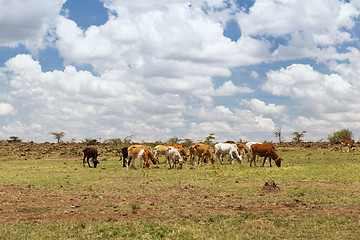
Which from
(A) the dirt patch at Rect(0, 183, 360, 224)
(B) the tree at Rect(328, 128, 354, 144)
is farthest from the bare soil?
(B) the tree at Rect(328, 128, 354, 144)

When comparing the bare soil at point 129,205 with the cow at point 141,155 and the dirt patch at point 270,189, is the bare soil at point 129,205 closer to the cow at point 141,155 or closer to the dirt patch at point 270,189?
the dirt patch at point 270,189

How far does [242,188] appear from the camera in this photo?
17625 mm

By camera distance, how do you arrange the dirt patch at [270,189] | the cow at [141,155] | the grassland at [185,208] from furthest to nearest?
the cow at [141,155], the dirt patch at [270,189], the grassland at [185,208]

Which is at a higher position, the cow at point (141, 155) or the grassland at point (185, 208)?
the cow at point (141, 155)

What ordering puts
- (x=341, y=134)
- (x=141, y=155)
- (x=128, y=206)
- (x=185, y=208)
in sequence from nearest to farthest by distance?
(x=185, y=208) → (x=128, y=206) → (x=141, y=155) → (x=341, y=134)

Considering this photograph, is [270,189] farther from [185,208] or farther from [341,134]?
[341,134]

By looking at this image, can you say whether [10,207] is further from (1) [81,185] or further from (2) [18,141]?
(2) [18,141]

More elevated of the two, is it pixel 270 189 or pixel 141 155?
pixel 141 155

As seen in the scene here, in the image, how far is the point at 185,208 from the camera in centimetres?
1312

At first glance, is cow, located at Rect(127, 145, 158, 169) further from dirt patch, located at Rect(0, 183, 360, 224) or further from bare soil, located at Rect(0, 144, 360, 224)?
dirt patch, located at Rect(0, 183, 360, 224)

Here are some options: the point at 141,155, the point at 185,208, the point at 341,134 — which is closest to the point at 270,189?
the point at 185,208

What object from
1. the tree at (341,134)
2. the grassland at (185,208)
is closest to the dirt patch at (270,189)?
the grassland at (185,208)

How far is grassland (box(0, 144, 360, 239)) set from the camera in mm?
10086

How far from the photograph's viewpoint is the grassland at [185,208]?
10.1 metres
